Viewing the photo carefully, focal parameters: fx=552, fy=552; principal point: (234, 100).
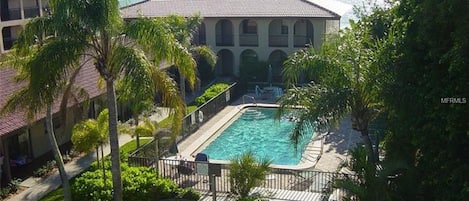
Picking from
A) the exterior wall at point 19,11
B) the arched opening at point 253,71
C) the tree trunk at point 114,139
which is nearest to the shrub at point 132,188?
the tree trunk at point 114,139

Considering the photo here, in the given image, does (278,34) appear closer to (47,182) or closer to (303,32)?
(303,32)

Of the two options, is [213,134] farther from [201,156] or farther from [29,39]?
[29,39]

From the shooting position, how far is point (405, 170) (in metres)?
14.4

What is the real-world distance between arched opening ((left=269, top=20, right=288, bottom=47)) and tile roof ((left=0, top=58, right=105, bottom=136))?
54.0ft

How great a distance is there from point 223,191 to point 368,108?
20.0 ft

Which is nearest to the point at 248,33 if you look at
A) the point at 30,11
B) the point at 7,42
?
the point at 30,11

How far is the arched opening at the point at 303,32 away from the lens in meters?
40.4

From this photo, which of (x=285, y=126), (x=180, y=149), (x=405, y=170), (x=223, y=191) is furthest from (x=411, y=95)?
(x=285, y=126)

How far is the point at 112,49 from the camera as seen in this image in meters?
14.8

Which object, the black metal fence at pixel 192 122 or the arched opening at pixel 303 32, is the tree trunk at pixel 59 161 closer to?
the black metal fence at pixel 192 122

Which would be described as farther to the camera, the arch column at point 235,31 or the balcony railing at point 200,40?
the balcony railing at point 200,40

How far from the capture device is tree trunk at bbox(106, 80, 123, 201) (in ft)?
49.2

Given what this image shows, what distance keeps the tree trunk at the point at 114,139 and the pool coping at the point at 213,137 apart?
24.7 ft

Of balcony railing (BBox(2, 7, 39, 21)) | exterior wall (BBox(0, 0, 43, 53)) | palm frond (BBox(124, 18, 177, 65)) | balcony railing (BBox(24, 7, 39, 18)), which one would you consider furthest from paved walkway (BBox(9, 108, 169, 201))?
balcony railing (BBox(24, 7, 39, 18))
